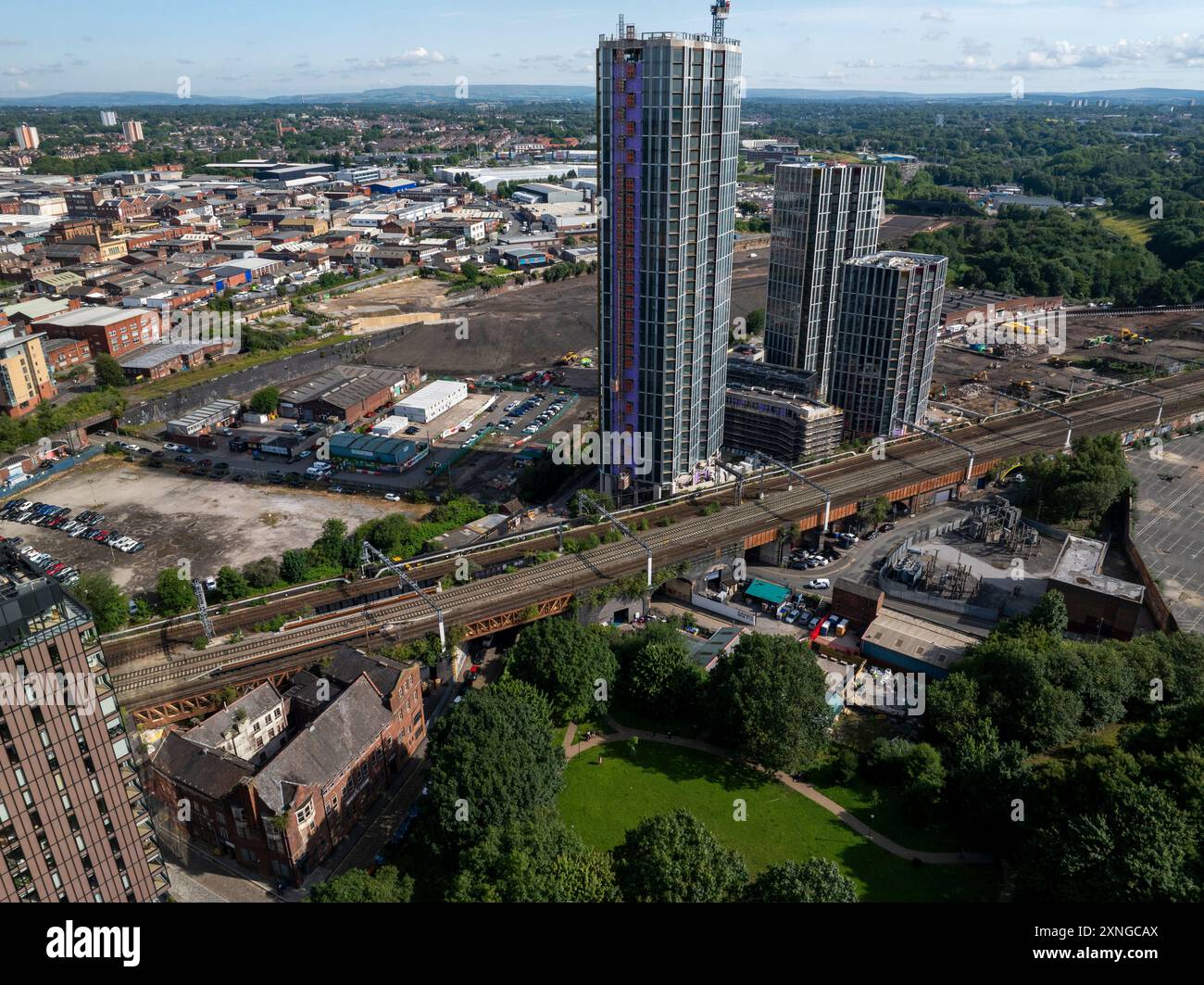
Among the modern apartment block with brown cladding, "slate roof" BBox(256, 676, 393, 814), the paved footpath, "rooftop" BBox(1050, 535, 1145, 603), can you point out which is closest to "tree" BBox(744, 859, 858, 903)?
the paved footpath

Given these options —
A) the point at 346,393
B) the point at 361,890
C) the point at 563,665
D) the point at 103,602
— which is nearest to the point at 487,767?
the point at 361,890

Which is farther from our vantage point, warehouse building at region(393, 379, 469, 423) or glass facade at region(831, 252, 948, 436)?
warehouse building at region(393, 379, 469, 423)

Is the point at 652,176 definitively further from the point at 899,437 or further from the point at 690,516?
the point at 899,437

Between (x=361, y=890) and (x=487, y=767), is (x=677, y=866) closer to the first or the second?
(x=487, y=767)

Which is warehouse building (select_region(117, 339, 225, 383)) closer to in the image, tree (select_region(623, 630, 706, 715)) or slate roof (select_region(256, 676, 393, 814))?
slate roof (select_region(256, 676, 393, 814))

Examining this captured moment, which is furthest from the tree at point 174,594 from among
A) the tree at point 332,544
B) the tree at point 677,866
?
the tree at point 677,866

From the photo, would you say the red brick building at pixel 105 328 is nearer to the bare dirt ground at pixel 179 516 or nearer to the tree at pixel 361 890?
the bare dirt ground at pixel 179 516
